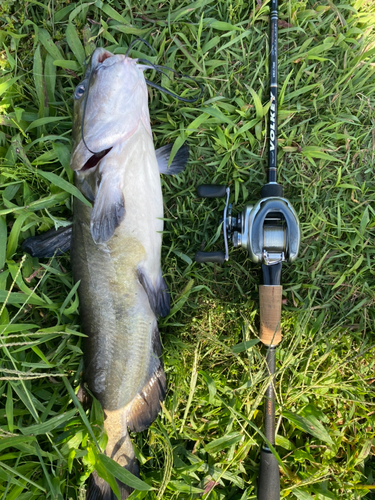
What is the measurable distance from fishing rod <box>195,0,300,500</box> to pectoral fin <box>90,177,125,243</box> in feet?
1.90

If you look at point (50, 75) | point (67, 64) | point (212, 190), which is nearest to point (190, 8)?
point (67, 64)

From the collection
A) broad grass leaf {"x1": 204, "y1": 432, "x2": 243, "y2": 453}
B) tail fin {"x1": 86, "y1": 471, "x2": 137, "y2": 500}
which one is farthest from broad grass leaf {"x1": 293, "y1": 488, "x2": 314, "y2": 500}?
tail fin {"x1": 86, "y1": 471, "x2": 137, "y2": 500}

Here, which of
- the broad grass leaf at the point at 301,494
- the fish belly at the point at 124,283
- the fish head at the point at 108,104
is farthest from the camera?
the broad grass leaf at the point at 301,494

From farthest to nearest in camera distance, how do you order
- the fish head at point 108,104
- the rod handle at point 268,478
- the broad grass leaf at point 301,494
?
1. the broad grass leaf at point 301,494
2. the rod handle at point 268,478
3. the fish head at point 108,104

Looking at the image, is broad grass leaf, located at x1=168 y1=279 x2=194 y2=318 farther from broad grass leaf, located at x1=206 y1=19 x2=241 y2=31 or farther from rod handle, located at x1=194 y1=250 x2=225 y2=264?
broad grass leaf, located at x1=206 y1=19 x2=241 y2=31

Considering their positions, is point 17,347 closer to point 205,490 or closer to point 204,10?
point 205,490

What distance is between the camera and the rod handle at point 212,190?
7.44ft

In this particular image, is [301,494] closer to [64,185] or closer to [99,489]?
[99,489]

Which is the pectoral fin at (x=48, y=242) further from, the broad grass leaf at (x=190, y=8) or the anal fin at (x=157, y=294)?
the broad grass leaf at (x=190, y=8)

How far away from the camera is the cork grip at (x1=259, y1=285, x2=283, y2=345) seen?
2.16 meters

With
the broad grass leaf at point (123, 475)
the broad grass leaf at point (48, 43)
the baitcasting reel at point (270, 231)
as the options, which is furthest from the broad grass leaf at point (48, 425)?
the broad grass leaf at point (48, 43)

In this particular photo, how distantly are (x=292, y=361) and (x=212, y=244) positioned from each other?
989mm

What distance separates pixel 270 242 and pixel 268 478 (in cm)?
154

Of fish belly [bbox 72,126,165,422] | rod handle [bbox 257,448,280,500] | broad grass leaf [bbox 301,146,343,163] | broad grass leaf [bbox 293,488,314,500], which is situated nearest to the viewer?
fish belly [bbox 72,126,165,422]
